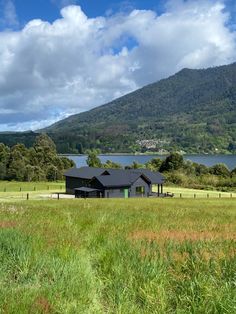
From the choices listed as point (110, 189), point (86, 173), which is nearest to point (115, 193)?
point (110, 189)

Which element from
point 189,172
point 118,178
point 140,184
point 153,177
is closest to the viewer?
point 118,178

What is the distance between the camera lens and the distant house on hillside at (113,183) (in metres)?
74.5

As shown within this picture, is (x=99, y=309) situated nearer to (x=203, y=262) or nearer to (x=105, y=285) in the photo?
(x=105, y=285)

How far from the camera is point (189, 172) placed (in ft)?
409

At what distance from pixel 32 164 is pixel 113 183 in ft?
187

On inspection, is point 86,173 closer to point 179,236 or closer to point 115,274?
point 179,236

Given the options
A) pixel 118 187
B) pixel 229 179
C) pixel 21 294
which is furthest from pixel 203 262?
pixel 229 179

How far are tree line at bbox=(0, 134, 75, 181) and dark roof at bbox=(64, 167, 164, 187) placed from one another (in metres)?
34.1

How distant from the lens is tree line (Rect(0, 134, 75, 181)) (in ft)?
385

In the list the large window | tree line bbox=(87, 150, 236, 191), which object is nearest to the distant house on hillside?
the large window

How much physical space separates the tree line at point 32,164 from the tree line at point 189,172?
A: 9.77 m

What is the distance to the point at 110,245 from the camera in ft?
33.8

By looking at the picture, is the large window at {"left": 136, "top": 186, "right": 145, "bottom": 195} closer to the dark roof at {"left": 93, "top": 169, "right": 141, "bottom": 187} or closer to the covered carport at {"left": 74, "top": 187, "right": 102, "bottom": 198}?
the dark roof at {"left": 93, "top": 169, "right": 141, "bottom": 187}

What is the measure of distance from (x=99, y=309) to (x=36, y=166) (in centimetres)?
11608
